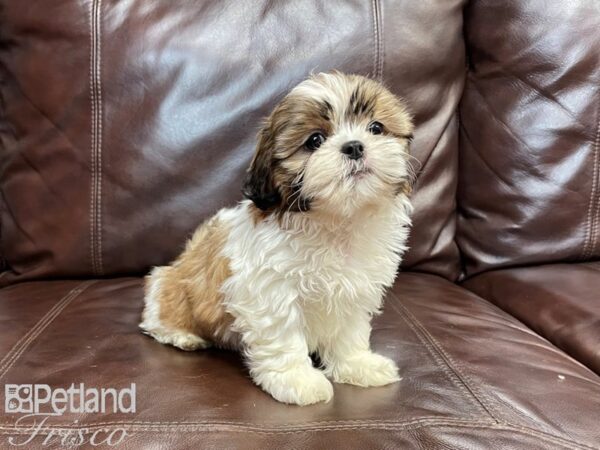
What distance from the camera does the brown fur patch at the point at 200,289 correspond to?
1483 mm

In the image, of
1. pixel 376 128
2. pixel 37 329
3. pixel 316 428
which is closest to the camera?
pixel 316 428

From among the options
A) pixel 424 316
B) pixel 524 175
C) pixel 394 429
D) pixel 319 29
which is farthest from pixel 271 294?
pixel 524 175

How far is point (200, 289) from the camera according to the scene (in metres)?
1.54

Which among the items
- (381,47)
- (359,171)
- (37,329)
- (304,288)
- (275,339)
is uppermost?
(381,47)

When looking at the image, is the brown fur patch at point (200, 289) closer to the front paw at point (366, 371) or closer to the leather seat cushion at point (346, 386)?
the leather seat cushion at point (346, 386)

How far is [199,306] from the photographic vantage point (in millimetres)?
1522

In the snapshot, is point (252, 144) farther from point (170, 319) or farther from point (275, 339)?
point (275, 339)

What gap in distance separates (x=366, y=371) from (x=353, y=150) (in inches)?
19.8

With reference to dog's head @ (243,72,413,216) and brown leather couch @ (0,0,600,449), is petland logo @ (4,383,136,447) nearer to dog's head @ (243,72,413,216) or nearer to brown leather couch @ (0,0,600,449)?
brown leather couch @ (0,0,600,449)

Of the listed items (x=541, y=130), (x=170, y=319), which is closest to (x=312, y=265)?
(x=170, y=319)

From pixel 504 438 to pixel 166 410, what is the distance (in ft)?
2.08

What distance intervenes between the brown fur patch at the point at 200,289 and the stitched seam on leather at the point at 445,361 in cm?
48

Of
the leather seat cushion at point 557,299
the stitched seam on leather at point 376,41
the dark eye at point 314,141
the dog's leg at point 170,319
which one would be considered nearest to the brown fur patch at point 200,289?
the dog's leg at point 170,319

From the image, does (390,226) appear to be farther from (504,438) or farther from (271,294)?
(504,438)
